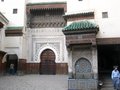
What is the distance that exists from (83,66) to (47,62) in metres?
6.57

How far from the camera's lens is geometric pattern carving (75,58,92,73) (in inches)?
449

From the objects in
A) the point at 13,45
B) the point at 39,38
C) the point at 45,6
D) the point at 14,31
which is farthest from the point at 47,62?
the point at 45,6

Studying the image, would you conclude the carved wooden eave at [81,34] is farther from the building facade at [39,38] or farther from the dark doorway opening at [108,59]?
the dark doorway opening at [108,59]

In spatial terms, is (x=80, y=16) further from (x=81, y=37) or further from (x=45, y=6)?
(x=45, y=6)

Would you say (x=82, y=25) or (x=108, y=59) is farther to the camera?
(x=108, y=59)

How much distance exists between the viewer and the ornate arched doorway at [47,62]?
17.5 m

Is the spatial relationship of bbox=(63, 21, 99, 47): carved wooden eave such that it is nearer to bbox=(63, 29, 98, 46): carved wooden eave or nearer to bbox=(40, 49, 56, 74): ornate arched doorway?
bbox=(63, 29, 98, 46): carved wooden eave

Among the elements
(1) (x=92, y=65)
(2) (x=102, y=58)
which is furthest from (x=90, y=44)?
(2) (x=102, y=58)

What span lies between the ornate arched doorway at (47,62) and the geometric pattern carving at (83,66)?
6046mm

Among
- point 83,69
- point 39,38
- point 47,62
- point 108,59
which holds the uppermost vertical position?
point 39,38

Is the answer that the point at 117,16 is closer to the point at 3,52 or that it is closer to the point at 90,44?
the point at 90,44

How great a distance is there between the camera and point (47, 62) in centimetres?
1769

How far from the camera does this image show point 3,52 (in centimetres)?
1608

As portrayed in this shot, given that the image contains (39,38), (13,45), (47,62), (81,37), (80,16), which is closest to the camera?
A: (81,37)
